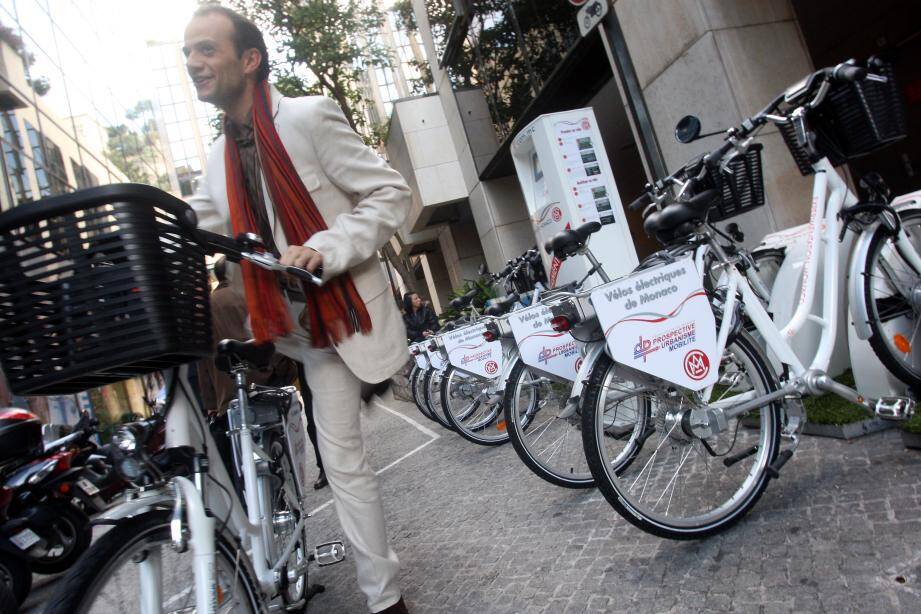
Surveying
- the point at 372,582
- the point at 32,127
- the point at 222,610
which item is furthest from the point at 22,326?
the point at 32,127

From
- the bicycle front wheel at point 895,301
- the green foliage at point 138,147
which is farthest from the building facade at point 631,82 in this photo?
the green foliage at point 138,147

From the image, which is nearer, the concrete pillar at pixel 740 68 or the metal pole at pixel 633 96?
the concrete pillar at pixel 740 68

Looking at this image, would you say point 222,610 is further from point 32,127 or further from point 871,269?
→ point 32,127

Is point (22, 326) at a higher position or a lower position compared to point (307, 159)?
lower

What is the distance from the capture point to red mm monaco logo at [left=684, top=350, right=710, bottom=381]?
88.0 inches

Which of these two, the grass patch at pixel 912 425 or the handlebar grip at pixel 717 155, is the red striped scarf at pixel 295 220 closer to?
the handlebar grip at pixel 717 155

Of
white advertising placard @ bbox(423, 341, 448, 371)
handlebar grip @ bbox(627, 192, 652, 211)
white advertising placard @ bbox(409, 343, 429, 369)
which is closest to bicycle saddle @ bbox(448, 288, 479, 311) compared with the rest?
white advertising placard @ bbox(409, 343, 429, 369)

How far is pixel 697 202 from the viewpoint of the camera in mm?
2441

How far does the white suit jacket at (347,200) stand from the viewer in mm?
2045

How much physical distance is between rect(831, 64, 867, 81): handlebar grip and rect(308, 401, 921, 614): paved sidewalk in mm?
1460

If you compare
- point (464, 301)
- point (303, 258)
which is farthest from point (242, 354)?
point (464, 301)

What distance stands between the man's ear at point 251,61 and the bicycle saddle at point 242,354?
2.83 ft

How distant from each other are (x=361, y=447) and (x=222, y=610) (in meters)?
0.76

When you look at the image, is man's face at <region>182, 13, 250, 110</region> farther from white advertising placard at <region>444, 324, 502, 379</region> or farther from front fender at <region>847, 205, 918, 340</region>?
white advertising placard at <region>444, 324, 502, 379</region>
